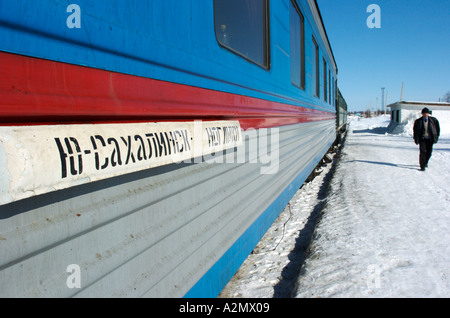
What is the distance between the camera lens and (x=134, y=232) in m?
1.26

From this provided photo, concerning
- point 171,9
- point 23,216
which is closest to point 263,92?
point 171,9

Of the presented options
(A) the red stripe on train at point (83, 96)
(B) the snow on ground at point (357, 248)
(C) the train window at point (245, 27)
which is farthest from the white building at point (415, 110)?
(A) the red stripe on train at point (83, 96)

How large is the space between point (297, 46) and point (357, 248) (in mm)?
2522

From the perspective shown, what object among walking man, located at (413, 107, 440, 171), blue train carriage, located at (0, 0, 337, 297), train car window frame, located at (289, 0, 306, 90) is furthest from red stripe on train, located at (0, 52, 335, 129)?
walking man, located at (413, 107, 440, 171)

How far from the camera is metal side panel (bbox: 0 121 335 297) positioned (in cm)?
89

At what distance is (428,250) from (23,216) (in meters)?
3.34

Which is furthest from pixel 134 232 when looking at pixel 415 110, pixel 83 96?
pixel 415 110

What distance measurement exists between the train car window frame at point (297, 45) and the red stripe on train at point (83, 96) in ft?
8.01

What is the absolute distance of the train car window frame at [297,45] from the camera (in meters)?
3.75

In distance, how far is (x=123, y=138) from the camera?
1.08 meters

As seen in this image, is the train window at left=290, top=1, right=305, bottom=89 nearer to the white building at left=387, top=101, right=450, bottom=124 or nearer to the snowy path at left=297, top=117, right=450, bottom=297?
the snowy path at left=297, top=117, right=450, bottom=297

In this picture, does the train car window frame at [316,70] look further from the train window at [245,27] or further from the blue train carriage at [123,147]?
the blue train carriage at [123,147]

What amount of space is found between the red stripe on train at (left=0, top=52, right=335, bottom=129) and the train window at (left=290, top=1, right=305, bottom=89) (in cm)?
247

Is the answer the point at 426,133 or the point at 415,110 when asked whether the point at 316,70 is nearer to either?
the point at 426,133
